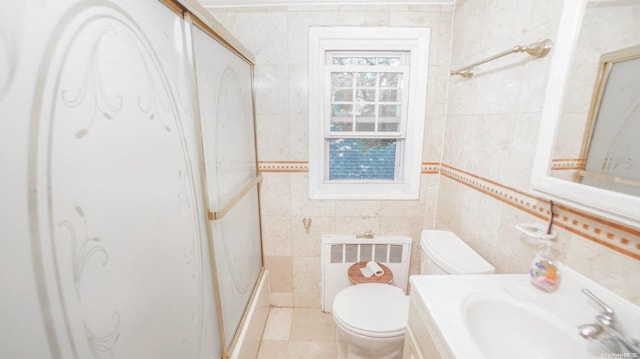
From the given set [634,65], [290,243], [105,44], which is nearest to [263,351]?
[290,243]

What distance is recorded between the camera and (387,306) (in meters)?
1.40

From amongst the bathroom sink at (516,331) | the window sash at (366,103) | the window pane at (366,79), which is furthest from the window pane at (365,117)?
the bathroom sink at (516,331)

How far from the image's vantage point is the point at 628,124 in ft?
2.17

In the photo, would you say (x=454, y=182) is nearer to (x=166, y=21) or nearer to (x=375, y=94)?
(x=375, y=94)

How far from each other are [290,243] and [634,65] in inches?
71.3

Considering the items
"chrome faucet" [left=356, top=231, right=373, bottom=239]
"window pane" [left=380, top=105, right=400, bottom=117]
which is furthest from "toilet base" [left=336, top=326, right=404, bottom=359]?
"window pane" [left=380, top=105, right=400, bottom=117]

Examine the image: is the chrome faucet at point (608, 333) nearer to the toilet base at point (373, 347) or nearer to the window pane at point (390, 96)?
the toilet base at point (373, 347)

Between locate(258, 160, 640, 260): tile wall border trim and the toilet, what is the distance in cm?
31

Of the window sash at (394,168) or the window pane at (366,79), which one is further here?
the window sash at (394,168)

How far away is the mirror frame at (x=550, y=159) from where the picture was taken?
2.15ft

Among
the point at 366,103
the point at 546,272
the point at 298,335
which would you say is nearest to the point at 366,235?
the point at 298,335

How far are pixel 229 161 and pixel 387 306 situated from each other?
45.9 inches

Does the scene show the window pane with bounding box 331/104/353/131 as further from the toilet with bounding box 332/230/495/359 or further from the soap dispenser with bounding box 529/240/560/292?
the soap dispenser with bounding box 529/240/560/292

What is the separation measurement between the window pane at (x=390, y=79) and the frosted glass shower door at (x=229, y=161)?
35.9 inches
